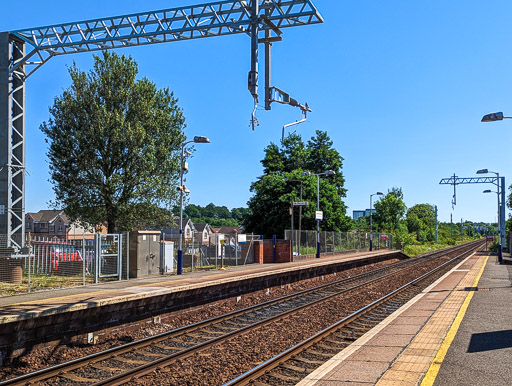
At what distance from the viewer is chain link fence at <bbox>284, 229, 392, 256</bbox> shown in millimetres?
41406

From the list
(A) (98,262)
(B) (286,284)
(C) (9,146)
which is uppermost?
(C) (9,146)

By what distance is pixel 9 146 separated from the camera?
760 inches

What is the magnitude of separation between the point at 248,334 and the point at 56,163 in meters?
23.2

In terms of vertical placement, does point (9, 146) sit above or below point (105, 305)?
above

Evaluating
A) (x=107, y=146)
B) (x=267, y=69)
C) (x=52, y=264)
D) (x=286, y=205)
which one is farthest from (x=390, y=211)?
(x=267, y=69)

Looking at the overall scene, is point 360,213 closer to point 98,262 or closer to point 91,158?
point 91,158

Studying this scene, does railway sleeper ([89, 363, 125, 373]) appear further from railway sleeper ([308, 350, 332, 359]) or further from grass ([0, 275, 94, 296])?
grass ([0, 275, 94, 296])

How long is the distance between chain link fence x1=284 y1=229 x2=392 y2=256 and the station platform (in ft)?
86.2

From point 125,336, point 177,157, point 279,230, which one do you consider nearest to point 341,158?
point 279,230

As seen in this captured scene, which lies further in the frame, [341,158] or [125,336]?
[341,158]

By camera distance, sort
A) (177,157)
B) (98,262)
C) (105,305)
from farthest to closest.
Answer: (177,157) → (98,262) → (105,305)

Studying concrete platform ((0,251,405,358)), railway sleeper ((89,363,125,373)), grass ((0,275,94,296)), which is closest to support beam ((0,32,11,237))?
grass ((0,275,94,296))

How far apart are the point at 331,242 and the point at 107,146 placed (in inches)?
933

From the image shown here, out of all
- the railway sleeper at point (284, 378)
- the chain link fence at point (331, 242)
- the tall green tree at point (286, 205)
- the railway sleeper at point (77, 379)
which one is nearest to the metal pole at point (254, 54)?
the railway sleeper at point (284, 378)
